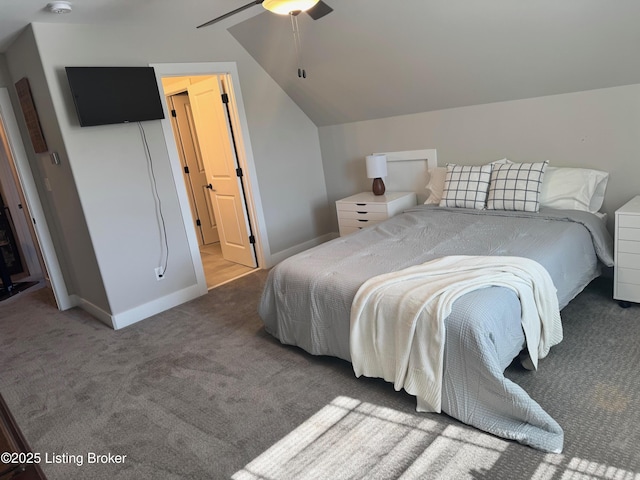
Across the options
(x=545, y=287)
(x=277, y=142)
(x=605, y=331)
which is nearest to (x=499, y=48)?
(x=545, y=287)

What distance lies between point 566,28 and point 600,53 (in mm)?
298

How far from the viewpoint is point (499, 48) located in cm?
315

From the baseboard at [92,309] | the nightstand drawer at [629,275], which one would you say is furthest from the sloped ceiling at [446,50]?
the baseboard at [92,309]

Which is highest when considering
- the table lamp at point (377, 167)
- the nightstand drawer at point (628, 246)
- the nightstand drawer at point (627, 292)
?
the table lamp at point (377, 167)

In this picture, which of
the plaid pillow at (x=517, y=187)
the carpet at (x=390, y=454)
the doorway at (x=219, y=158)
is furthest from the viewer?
the doorway at (x=219, y=158)

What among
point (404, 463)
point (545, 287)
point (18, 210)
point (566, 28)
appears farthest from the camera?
point (18, 210)

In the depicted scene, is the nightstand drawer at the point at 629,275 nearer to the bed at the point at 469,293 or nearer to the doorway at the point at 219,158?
the bed at the point at 469,293

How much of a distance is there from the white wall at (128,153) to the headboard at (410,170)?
1310 millimetres

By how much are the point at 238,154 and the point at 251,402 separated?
278 cm

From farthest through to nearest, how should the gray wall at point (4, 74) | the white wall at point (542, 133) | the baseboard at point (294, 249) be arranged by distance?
the baseboard at point (294, 249) → the gray wall at point (4, 74) → the white wall at point (542, 133)

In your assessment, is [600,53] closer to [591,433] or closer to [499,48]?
[499,48]

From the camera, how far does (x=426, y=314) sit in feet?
6.68

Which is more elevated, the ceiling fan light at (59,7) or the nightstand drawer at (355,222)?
the ceiling fan light at (59,7)

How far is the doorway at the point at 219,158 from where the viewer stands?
4438 millimetres
